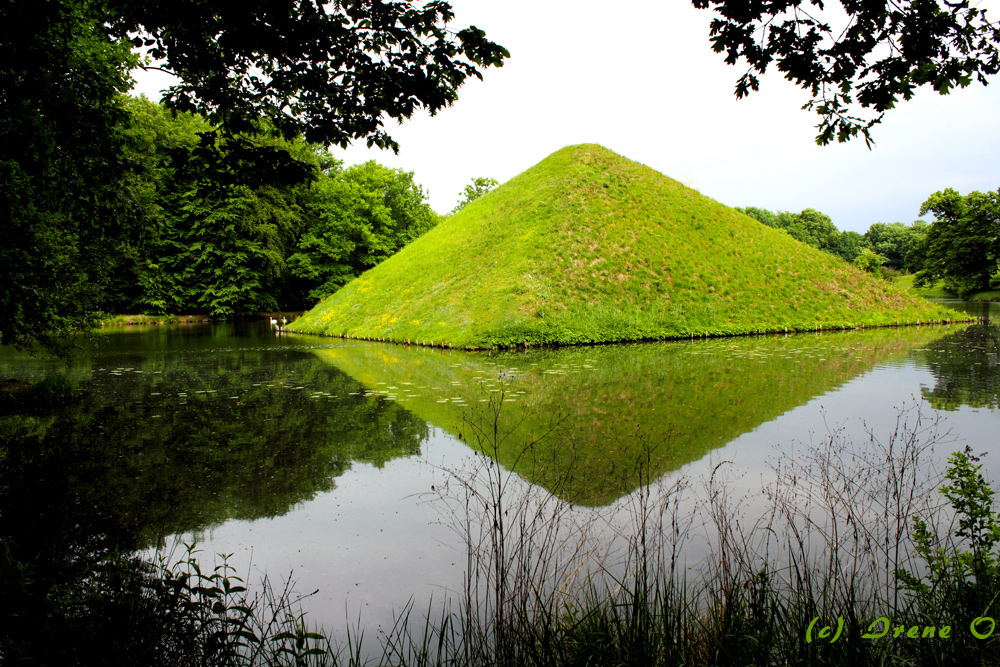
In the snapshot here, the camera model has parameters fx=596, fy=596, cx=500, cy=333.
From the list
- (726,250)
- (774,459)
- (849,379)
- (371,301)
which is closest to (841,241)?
(726,250)

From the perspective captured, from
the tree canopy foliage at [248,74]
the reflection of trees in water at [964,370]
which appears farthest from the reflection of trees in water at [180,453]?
the reflection of trees in water at [964,370]

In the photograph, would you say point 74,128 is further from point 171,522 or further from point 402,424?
point 402,424

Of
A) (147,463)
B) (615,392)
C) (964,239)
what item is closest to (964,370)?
(615,392)

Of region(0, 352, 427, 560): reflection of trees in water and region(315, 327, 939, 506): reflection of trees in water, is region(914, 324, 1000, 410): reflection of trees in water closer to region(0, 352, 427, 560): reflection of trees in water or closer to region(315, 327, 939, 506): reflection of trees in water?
region(315, 327, 939, 506): reflection of trees in water

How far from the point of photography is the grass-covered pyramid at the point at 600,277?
2744 cm

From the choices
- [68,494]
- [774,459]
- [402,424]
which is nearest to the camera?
[68,494]

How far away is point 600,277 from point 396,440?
22.1m

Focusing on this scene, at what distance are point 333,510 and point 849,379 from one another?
42.5 feet

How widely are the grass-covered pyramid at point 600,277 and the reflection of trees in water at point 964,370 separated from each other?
835 centimetres

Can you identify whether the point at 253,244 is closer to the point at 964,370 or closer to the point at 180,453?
the point at 180,453

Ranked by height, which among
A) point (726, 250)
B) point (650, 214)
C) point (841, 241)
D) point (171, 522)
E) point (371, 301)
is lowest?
→ point (171, 522)

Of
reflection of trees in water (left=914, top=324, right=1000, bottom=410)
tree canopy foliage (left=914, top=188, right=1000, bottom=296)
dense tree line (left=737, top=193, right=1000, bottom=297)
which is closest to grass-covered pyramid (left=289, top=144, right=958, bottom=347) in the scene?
reflection of trees in water (left=914, top=324, right=1000, bottom=410)

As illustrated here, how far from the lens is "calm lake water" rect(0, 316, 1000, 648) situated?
579 cm

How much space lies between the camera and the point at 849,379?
1446cm
